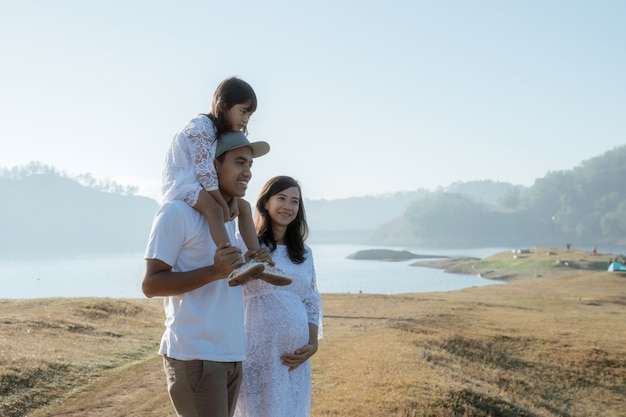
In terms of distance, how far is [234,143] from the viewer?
10.1 ft

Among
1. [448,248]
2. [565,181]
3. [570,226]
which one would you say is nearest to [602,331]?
[448,248]

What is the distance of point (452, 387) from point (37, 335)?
8.24 metres

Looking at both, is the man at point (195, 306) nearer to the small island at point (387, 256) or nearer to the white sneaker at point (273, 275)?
the white sneaker at point (273, 275)

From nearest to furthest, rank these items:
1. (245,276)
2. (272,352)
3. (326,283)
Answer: (245,276)
(272,352)
(326,283)

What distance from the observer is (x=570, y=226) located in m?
159

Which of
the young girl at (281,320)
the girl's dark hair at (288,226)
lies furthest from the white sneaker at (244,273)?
the girl's dark hair at (288,226)

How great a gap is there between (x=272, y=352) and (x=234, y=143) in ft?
4.66

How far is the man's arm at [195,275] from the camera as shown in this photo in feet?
8.79

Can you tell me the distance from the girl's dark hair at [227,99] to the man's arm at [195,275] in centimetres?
67

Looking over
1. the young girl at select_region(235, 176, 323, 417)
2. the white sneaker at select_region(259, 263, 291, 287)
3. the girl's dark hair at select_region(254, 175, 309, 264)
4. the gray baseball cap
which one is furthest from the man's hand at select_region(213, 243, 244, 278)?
the girl's dark hair at select_region(254, 175, 309, 264)

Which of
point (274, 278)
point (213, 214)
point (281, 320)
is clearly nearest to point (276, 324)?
point (281, 320)

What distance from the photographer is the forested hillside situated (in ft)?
507

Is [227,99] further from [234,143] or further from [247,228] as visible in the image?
[247,228]

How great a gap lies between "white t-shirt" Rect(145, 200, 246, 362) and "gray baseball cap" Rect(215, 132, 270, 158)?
1.12 feet
